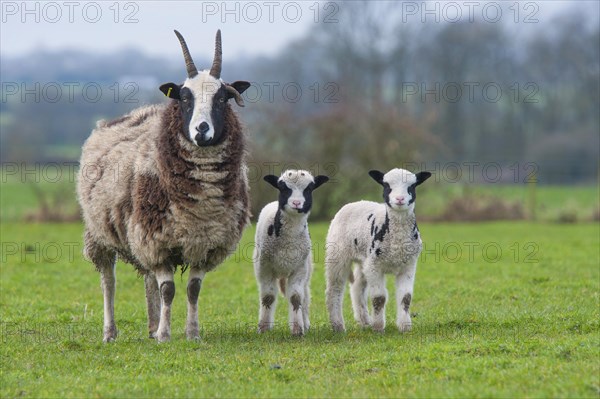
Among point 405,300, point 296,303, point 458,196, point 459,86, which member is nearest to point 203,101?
point 296,303

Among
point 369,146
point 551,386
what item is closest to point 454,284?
point 551,386

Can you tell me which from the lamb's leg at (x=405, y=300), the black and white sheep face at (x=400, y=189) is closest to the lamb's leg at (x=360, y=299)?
the lamb's leg at (x=405, y=300)

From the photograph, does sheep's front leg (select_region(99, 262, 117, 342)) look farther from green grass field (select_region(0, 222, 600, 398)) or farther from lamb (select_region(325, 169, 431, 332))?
lamb (select_region(325, 169, 431, 332))

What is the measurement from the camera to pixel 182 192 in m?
9.57

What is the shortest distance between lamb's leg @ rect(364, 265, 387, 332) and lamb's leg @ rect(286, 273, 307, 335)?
2.65ft

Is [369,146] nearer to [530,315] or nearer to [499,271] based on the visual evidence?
[499,271]

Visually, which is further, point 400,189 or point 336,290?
point 336,290

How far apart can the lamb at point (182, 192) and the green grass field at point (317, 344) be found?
87 cm

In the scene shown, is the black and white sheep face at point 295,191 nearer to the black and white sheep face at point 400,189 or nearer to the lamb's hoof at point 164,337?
Result: the black and white sheep face at point 400,189

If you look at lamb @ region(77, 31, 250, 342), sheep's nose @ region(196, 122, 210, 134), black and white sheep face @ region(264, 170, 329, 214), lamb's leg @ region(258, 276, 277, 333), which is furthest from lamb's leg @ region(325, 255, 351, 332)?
sheep's nose @ region(196, 122, 210, 134)

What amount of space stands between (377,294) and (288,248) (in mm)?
1180

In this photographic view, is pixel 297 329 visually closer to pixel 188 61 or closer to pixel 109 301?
pixel 109 301

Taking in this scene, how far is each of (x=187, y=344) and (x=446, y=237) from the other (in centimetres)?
1725

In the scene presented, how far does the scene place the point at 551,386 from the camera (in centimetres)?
679
